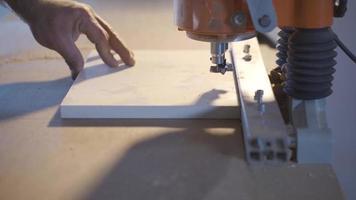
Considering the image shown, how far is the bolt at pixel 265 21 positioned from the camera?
1.85ft

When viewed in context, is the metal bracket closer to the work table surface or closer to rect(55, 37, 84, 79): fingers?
the work table surface

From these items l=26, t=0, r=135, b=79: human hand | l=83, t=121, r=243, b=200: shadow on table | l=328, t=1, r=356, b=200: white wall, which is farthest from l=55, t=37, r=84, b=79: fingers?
l=328, t=1, r=356, b=200: white wall

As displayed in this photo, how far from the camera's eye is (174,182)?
536mm

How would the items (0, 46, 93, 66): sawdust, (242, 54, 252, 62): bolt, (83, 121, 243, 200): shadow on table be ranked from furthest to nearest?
(0, 46, 93, 66): sawdust → (242, 54, 252, 62): bolt → (83, 121, 243, 200): shadow on table

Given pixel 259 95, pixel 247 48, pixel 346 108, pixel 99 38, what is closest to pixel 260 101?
pixel 259 95

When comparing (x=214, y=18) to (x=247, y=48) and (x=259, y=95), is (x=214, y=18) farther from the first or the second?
(x=247, y=48)

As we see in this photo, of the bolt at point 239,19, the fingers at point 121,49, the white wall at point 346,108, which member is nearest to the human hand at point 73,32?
the fingers at point 121,49

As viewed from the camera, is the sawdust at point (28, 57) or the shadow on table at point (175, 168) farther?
the sawdust at point (28, 57)

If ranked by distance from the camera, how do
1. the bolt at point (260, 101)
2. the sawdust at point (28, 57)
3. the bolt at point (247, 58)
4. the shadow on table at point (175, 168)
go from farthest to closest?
the sawdust at point (28, 57), the bolt at point (247, 58), the bolt at point (260, 101), the shadow on table at point (175, 168)

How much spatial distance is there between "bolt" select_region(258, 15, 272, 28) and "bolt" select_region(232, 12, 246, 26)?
27 mm

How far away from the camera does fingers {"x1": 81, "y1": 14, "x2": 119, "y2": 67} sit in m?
0.86

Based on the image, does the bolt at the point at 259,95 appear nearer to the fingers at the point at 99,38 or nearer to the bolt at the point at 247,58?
the bolt at the point at 247,58

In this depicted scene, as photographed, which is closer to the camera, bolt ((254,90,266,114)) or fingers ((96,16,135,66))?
bolt ((254,90,266,114))

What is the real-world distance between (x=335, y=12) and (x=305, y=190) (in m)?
0.25
